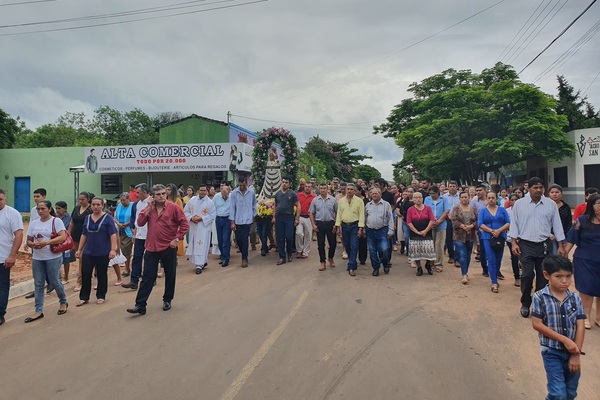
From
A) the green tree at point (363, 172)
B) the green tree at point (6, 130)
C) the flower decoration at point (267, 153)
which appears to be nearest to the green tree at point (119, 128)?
the green tree at point (6, 130)

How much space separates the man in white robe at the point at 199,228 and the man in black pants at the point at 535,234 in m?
5.84

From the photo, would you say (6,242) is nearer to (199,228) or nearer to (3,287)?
(3,287)

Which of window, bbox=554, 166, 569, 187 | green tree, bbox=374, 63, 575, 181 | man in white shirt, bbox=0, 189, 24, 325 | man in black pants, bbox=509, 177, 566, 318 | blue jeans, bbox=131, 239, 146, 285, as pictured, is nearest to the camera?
man in white shirt, bbox=0, 189, 24, 325

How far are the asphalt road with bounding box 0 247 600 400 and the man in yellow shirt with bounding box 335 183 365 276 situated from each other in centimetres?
104

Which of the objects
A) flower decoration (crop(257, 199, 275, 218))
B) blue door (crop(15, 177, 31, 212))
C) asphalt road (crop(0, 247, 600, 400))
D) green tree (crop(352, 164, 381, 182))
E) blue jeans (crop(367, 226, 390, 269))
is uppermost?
green tree (crop(352, 164, 381, 182))

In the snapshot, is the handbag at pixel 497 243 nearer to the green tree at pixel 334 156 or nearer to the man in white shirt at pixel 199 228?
the man in white shirt at pixel 199 228

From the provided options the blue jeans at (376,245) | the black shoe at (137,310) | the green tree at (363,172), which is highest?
the green tree at (363,172)

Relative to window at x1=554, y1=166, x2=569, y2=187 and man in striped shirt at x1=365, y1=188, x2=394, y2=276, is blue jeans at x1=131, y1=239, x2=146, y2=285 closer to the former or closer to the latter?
man in striped shirt at x1=365, y1=188, x2=394, y2=276

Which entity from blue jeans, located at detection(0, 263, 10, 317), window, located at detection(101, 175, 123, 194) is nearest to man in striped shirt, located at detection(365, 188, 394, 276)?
blue jeans, located at detection(0, 263, 10, 317)

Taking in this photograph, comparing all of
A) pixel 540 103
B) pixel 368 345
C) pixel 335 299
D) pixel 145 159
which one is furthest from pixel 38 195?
pixel 540 103

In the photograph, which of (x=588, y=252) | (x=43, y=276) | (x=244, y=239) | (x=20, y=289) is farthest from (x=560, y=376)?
(x=20, y=289)

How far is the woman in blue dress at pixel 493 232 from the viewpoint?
21.1ft

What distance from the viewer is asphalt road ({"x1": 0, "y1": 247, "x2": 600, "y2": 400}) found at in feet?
11.0

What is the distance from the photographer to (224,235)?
28.8 ft
